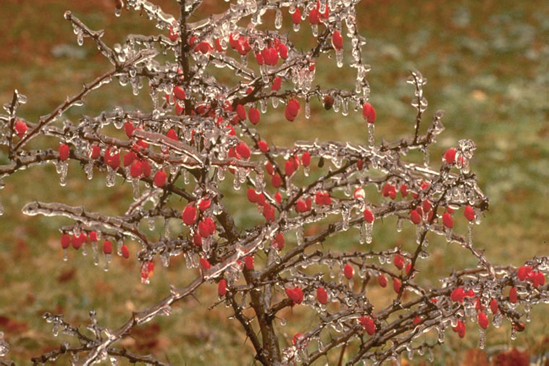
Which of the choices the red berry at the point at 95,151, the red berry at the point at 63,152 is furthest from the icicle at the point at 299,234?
the red berry at the point at 63,152

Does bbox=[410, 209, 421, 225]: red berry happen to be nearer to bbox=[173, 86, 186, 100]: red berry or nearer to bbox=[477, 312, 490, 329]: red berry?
bbox=[477, 312, 490, 329]: red berry

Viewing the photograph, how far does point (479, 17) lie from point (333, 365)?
1702cm

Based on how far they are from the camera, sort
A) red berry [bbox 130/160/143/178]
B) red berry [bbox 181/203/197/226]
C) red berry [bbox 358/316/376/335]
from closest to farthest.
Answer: red berry [bbox 181/203/197/226] → red berry [bbox 130/160/143/178] → red berry [bbox 358/316/376/335]

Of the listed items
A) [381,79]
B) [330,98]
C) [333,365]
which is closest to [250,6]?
[330,98]

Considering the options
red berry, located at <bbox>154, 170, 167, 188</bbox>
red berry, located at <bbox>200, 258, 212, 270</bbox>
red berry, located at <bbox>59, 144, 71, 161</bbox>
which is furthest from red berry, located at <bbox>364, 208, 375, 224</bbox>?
red berry, located at <bbox>59, 144, 71, 161</bbox>

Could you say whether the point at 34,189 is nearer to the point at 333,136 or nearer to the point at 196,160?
the point at 333,136

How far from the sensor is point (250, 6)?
2842mm

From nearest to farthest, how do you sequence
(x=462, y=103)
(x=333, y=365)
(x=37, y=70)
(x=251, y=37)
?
(x=251, y=37) → (x=333, y=365) → (x=462, y=103) → (x=37, y=70)

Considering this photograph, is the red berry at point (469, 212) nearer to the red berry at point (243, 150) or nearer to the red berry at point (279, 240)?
the red berry at point (279, 240)

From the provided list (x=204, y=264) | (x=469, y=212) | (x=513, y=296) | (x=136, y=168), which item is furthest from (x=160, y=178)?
(x=513, y=296)

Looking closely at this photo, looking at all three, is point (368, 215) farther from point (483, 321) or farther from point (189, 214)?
point (189, 214)

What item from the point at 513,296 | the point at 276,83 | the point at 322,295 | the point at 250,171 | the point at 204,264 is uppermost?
the point at 276,83

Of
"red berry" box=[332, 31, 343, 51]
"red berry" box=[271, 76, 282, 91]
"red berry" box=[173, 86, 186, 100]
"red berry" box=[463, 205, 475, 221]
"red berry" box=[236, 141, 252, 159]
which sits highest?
"red berry" box=[271, 76, 282, 91]

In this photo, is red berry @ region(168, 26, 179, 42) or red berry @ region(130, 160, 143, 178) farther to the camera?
red berry @ region(168, 26, 179, 42)
